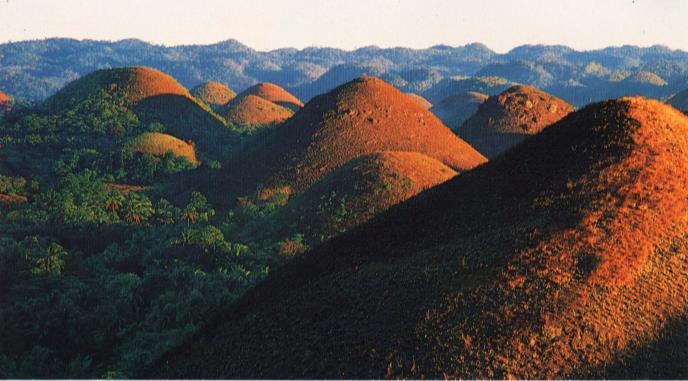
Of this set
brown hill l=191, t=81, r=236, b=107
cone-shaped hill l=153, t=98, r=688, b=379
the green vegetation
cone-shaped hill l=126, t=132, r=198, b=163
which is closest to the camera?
cone-shaped hill l=153, t=98, r=688, b=379

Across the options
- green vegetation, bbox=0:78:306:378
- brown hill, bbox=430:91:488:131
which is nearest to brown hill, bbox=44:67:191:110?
green vegetation, bbox=0:78:306:378

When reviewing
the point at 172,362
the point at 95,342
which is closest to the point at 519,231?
the point at 172,362

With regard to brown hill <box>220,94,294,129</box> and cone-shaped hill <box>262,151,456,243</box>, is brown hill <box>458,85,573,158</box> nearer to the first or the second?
cone-shaped hill <box>262,151,456,243</box>

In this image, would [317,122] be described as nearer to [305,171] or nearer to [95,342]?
[305,171]

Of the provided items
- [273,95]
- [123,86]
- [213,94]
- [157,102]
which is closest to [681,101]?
[273,95]

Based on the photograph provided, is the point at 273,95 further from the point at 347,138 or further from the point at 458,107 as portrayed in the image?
the point at 347,138

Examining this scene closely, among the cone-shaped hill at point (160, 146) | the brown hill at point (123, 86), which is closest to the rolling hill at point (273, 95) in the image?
the brown hill at point (123, 86)
